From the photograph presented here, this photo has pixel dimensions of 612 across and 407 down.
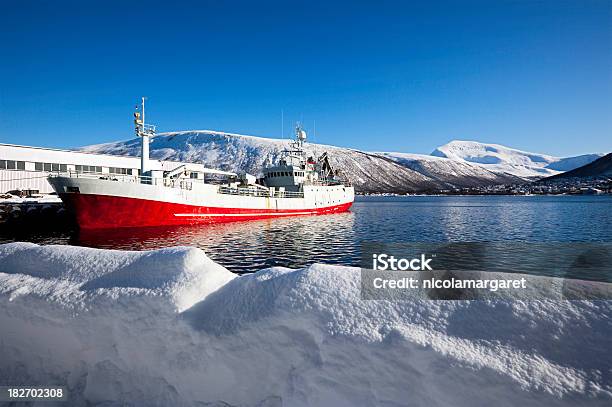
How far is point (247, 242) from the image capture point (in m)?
25.0

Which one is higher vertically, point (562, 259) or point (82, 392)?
point (82, 392)

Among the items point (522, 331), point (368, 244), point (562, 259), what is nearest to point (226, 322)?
point (522, 331)

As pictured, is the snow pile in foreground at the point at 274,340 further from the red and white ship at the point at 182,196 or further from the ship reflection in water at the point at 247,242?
the red and white ship at the point at 182,196

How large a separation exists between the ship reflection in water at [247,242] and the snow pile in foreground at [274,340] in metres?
12.9

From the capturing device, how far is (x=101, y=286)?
12.7ft

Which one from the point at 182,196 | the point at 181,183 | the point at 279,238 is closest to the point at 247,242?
the point at 279,238

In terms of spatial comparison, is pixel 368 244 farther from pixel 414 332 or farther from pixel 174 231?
pixel 414 332

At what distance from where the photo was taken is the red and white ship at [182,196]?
28969mm

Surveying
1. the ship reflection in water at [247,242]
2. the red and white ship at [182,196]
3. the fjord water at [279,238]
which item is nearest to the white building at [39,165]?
the red and white ship at [182,196]

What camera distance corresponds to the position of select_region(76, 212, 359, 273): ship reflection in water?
63.5 ft

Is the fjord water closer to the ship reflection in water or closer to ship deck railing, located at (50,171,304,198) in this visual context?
the ship reflection in water

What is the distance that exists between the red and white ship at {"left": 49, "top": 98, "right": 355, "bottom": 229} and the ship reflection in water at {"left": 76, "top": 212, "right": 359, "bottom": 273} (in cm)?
137

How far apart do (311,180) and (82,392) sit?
49965 mm

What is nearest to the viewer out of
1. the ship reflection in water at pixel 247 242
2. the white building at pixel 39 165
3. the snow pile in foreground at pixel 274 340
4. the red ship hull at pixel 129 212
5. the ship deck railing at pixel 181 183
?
the snow pile in foreground at pixel 274 340
